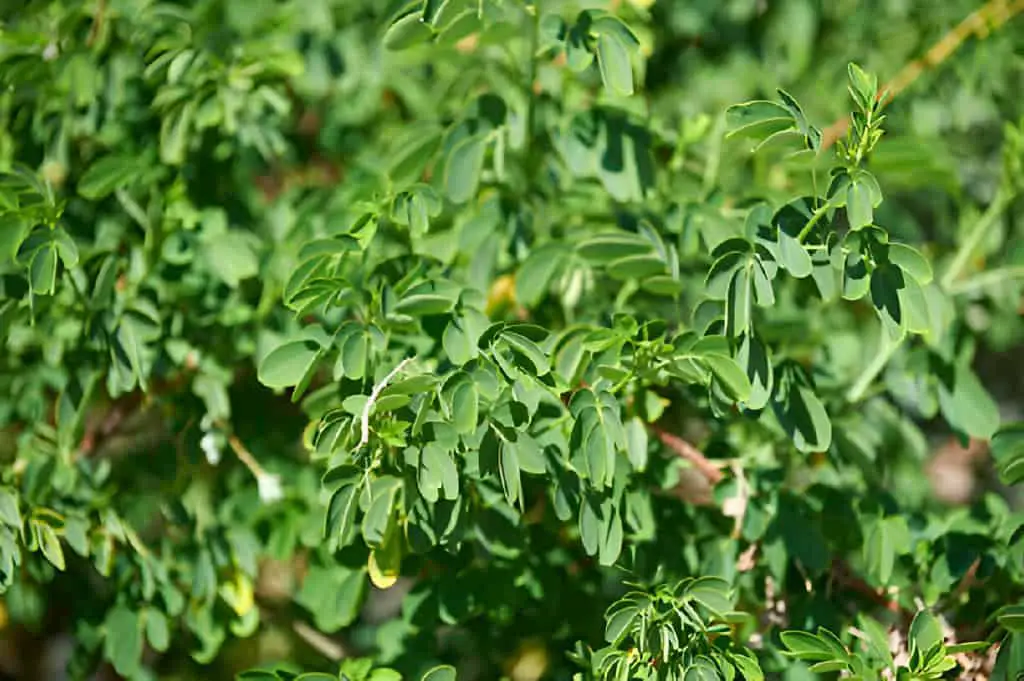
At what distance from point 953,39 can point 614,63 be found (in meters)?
0.98

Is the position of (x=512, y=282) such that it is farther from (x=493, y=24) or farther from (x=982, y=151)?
(x=982, y=151)

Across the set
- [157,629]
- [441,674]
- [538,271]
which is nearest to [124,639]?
[157,629]

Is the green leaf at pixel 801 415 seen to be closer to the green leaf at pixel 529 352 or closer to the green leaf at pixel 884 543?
the green leaf at pixel 884 543

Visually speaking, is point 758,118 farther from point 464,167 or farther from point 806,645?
point 806,645

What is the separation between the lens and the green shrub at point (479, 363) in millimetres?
1202

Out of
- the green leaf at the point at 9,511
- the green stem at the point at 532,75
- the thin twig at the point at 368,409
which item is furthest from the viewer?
the green stem at the point at 532,75

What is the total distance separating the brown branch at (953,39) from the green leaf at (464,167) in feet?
2.56

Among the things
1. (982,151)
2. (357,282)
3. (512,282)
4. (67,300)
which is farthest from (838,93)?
(67,300)

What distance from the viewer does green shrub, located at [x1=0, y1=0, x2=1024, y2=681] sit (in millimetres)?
1202

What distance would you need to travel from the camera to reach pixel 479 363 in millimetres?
1166

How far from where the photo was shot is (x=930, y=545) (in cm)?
143

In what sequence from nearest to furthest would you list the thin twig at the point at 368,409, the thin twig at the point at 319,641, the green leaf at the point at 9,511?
the thin twig at the point at 368,409 → the green leaf at the point at 9,511 → the thin twig at the point at 319,641

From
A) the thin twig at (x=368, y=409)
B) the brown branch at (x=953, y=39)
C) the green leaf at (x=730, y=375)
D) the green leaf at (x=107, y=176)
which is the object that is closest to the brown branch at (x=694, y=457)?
the green leaf at (x=730, y=375)

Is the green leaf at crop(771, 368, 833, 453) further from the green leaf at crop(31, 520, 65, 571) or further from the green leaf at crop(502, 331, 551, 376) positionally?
the green leaf at crop(31, 520, 65, 571)
